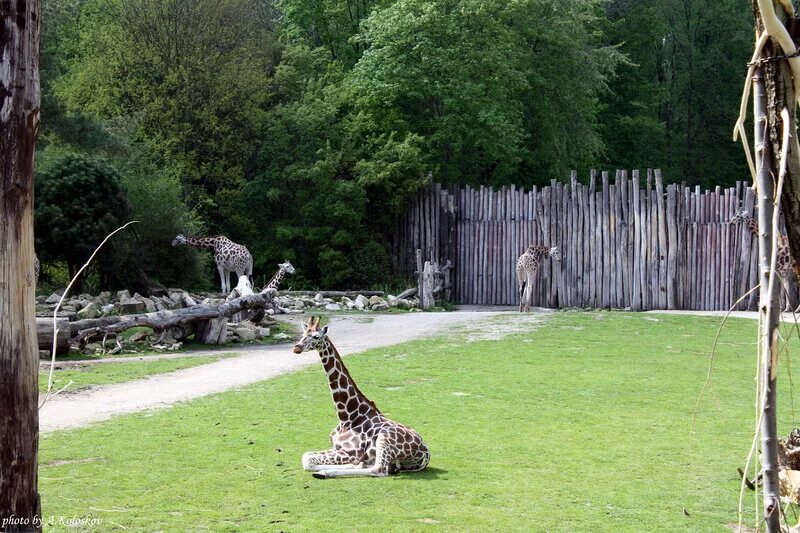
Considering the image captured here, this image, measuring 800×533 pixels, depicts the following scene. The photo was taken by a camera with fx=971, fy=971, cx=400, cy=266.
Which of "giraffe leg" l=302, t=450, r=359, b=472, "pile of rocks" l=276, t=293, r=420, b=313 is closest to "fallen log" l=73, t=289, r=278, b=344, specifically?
"pile of rocks" l=276, t=293, r=420, b=313

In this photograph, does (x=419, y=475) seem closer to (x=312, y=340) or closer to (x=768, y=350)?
(x=312, y=340)

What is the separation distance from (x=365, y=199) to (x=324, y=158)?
1759mm

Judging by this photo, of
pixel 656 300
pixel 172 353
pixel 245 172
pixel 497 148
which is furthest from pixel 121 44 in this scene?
pixel 656 300

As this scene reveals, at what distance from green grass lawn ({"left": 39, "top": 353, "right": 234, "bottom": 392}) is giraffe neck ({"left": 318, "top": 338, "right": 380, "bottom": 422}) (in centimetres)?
489

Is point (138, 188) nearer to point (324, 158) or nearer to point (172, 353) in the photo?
point (324, 158)

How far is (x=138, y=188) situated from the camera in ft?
72.1

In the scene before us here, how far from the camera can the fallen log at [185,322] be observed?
15.4 m

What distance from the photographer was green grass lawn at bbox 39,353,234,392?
12.3m

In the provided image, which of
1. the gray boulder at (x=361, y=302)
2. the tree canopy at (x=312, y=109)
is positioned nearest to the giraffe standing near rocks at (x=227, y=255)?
the tree canopy at (x=312, y=109)

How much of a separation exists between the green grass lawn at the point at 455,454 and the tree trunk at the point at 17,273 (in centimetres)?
189

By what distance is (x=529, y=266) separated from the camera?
23047 mm

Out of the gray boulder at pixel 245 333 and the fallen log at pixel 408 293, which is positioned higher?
the fallen log at pixel 408 293

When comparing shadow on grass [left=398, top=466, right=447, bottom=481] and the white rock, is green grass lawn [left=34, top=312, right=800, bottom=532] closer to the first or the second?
shadow on grass [left=398, top=466, right=447, bottom=481]

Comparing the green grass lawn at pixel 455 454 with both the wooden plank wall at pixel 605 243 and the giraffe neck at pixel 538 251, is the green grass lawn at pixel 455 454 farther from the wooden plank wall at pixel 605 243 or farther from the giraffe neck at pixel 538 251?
the giraffe neck at pixel 538 251
